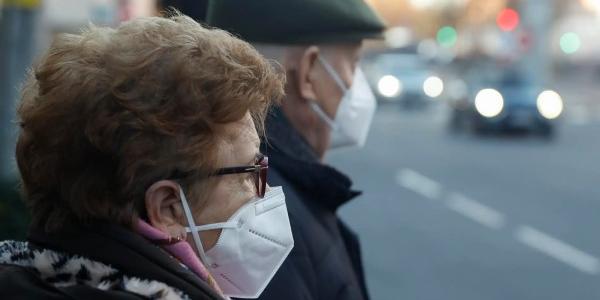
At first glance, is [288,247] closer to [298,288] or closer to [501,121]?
[298,288]

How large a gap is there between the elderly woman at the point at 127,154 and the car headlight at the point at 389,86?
1486 inches

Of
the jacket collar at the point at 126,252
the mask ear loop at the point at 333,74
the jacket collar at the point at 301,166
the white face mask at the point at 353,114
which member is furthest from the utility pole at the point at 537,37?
the jacket collar at the point at 126,252

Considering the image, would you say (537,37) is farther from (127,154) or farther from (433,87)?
(127,154)

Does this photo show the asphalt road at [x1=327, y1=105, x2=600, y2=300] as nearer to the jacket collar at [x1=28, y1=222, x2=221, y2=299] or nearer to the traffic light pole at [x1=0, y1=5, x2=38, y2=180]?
the traffic light pole at [x1=0, y1=5, x2=38, y2=180]

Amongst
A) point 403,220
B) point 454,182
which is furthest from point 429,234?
point 454,182

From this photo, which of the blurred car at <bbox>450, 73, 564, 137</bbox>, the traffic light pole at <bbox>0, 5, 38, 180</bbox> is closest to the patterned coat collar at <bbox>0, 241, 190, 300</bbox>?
the traffic light pole at <bbox>0, 5, 38, 180</bbox>

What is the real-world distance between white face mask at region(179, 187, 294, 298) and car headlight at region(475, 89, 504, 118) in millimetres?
25260

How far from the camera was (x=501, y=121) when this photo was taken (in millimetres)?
26891

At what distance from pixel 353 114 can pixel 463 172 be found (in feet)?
54.5

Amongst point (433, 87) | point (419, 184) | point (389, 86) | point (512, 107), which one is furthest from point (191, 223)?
point (433, 87)

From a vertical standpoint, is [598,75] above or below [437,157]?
below

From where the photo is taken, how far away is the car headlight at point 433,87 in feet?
137

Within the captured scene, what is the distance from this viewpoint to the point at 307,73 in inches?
125

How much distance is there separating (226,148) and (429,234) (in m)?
11.0
